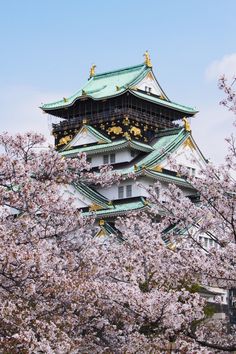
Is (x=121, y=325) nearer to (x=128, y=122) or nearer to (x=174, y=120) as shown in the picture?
(x=128, y=122)

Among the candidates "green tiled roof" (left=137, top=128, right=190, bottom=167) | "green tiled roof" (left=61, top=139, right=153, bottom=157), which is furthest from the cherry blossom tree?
"green tiled roof" (left=61, top=139, right=153, bottom=157)

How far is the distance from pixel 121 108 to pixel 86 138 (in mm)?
2984

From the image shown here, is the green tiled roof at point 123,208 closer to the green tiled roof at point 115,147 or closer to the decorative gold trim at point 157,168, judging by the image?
the decorative gold trim at point 157,168

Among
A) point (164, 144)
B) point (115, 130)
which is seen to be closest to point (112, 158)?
point (115, 130)

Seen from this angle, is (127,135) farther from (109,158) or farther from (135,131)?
(109,158)

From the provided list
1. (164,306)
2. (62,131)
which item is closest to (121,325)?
(164,306)

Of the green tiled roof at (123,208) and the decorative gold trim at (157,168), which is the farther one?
the decorative gold trim at (157,168)

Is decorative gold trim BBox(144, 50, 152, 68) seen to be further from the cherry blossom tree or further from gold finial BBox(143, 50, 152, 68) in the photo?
the cherry blossom tree

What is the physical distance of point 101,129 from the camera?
48.8 meters

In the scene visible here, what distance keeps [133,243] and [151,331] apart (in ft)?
8.25

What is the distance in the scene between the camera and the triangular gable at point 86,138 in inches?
1887

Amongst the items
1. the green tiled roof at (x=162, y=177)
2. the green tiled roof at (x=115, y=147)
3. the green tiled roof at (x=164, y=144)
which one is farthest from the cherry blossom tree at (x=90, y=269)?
the green tiled roof at (x=115, y=147)

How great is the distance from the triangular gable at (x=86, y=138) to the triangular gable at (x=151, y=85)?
4505 mm

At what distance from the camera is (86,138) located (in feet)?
160
